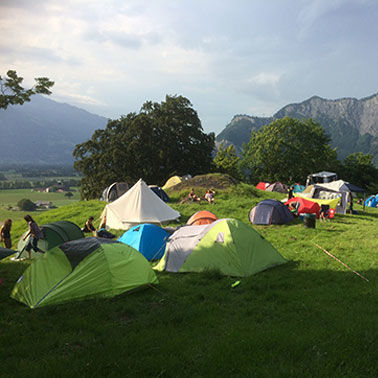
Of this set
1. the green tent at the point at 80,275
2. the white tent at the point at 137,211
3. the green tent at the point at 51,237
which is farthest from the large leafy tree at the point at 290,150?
the green tent at the point at 80,275

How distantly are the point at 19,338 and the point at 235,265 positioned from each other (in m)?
5.89

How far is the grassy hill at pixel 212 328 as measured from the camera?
441 centimetres

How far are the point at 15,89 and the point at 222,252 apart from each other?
9.36 m

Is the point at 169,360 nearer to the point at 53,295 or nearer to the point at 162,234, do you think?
the point at 53,295

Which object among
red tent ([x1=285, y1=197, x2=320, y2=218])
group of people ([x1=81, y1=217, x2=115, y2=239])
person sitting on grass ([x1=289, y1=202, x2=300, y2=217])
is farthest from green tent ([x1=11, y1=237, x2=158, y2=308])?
red tent ([x1=285, y1=197, x2=320, y2=218])

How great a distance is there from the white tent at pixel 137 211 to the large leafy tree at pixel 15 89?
9.07m

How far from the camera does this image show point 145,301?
24.4 feet

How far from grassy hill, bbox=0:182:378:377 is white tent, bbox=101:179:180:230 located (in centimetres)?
891

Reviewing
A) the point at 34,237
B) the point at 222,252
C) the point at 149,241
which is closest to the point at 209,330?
the point at 222,252

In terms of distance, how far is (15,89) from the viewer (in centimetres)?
1146

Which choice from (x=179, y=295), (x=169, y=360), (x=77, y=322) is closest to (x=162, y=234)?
(x=179, y=295)

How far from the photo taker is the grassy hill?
14.5 ft

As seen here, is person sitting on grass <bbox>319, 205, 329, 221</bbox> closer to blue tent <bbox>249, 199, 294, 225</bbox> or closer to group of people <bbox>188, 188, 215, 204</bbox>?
blue tent <bbox>249, 199, 294, 225</bbox>

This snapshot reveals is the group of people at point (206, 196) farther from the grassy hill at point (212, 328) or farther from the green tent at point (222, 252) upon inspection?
the grassy hill at point (212, 328)
